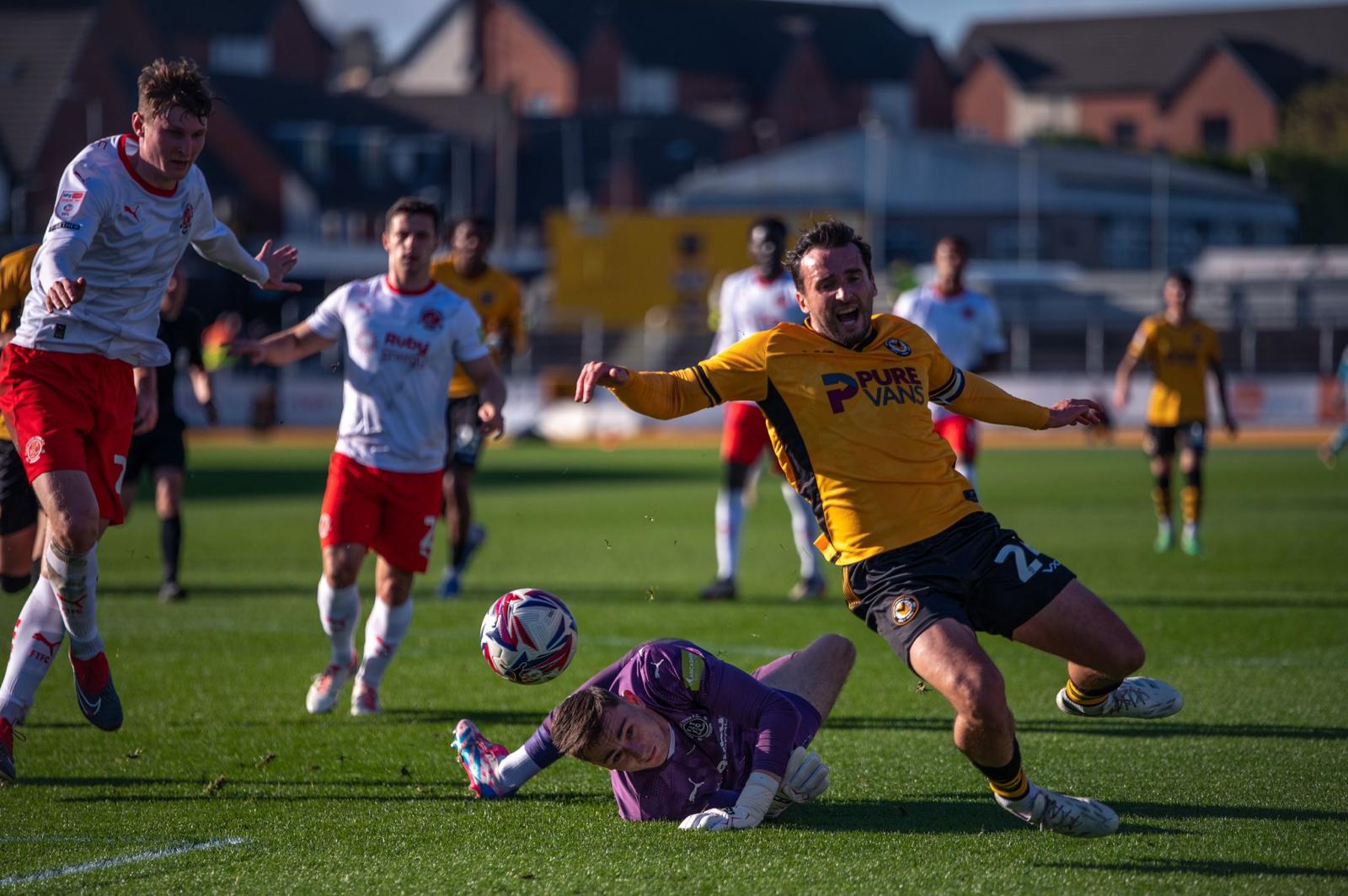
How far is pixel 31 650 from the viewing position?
6.47m

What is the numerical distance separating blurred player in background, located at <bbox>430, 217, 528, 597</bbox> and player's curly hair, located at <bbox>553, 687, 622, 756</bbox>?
18.8 ft

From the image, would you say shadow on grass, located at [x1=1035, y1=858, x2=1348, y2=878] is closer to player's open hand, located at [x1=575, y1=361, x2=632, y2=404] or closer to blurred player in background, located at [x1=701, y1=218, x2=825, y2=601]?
player's open hand, located at [x1=575, y1=361, x2=632, y2=404]

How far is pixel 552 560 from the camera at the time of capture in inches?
585

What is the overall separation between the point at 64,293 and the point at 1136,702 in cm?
431

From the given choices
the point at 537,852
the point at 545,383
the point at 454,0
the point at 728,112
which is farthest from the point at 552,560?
the point at 454,0

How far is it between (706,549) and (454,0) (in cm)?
6941

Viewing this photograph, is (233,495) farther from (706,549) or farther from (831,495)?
(831,495)

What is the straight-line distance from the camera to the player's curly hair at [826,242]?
586cm

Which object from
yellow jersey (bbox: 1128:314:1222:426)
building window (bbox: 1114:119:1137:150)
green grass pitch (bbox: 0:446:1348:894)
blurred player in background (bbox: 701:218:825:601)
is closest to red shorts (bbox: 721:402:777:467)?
blurred player in background (bbox: 701:218:825:601)

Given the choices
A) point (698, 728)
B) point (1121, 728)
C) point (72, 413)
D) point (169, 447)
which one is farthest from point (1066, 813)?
point (169, 447)

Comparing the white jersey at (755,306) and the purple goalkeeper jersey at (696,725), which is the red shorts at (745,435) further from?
the purple goalkeeper jersey at (696,725)

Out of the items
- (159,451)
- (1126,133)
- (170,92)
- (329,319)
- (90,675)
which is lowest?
(90,675)

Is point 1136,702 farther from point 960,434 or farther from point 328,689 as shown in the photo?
point 960,434

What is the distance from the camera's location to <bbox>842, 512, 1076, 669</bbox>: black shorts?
5.61 m
